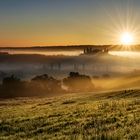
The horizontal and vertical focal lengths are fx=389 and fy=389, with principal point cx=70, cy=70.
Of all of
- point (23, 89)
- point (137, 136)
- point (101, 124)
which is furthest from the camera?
point (23, 89)

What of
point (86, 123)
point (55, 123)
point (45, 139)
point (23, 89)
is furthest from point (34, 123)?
point (23, 89)

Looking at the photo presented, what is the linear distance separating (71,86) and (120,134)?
15626 centimetres

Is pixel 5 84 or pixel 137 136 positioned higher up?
pixel 5 84

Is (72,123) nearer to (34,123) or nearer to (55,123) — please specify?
(55,123)

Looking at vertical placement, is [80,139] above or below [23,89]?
below

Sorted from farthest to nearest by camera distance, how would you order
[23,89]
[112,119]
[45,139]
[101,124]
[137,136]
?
[23,89]
[112,119]
[101,124]
[45,139]
[137,136]

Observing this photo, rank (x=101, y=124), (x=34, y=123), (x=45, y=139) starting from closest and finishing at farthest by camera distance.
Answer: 1. (x=45, y=139)
2. (x=101, y=124)
3. (x=34, y=123)

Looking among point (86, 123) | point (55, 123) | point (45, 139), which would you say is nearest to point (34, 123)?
point (55, 123)

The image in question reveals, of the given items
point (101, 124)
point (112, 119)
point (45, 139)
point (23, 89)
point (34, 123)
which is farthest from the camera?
point (23, 89)

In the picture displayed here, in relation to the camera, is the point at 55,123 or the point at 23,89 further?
the point at 23,89

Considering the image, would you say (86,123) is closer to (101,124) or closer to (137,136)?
(101,124)

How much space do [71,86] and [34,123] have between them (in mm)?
146860

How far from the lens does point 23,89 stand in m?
166

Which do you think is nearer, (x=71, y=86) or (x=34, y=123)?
(x=34, y=123)
